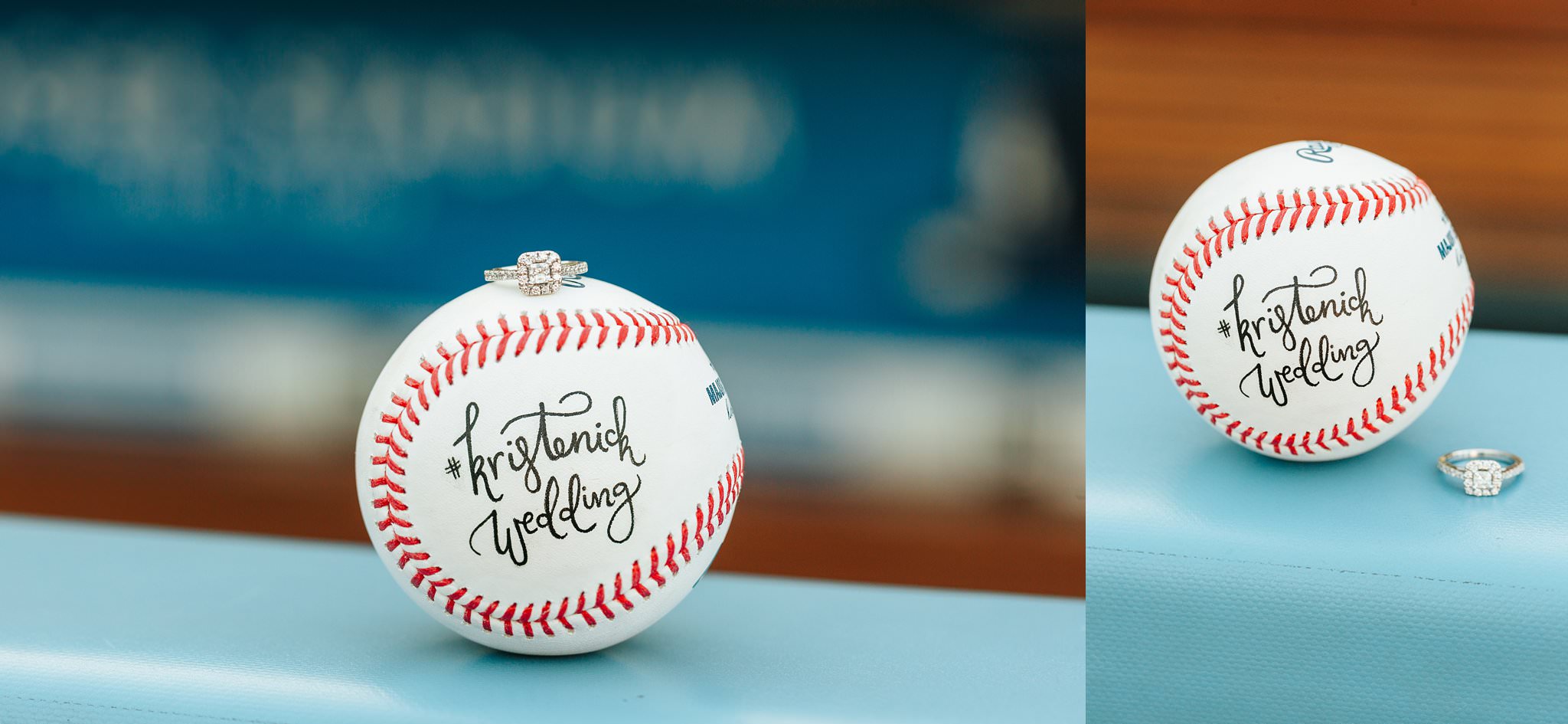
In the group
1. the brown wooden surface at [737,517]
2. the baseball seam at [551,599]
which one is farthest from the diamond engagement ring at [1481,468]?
the baseball seam at [551,599]

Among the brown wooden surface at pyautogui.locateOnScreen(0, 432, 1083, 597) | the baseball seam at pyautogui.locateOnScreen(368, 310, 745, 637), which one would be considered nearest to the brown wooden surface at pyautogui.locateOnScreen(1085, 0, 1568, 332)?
the brown wooden surface at pyautogui.locateOnScreen(0, 432, 1083, 597)

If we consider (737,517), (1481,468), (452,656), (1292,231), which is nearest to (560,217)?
(737,517)

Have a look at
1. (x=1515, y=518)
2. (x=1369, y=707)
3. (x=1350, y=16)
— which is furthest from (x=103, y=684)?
(x=1350, y=16)

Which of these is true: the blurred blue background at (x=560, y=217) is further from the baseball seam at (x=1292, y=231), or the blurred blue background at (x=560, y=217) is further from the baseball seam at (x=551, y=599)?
the baseball seam at (x=551, y=599)

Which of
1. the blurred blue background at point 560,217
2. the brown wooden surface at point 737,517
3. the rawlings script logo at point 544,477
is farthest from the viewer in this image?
the blurred blue background at point 560,217

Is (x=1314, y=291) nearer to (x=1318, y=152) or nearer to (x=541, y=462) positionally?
(x=1318, y=152)

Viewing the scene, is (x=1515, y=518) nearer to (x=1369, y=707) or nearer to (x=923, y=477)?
(x=1369, y=707)

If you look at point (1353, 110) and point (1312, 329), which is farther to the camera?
point (1353, 110)
